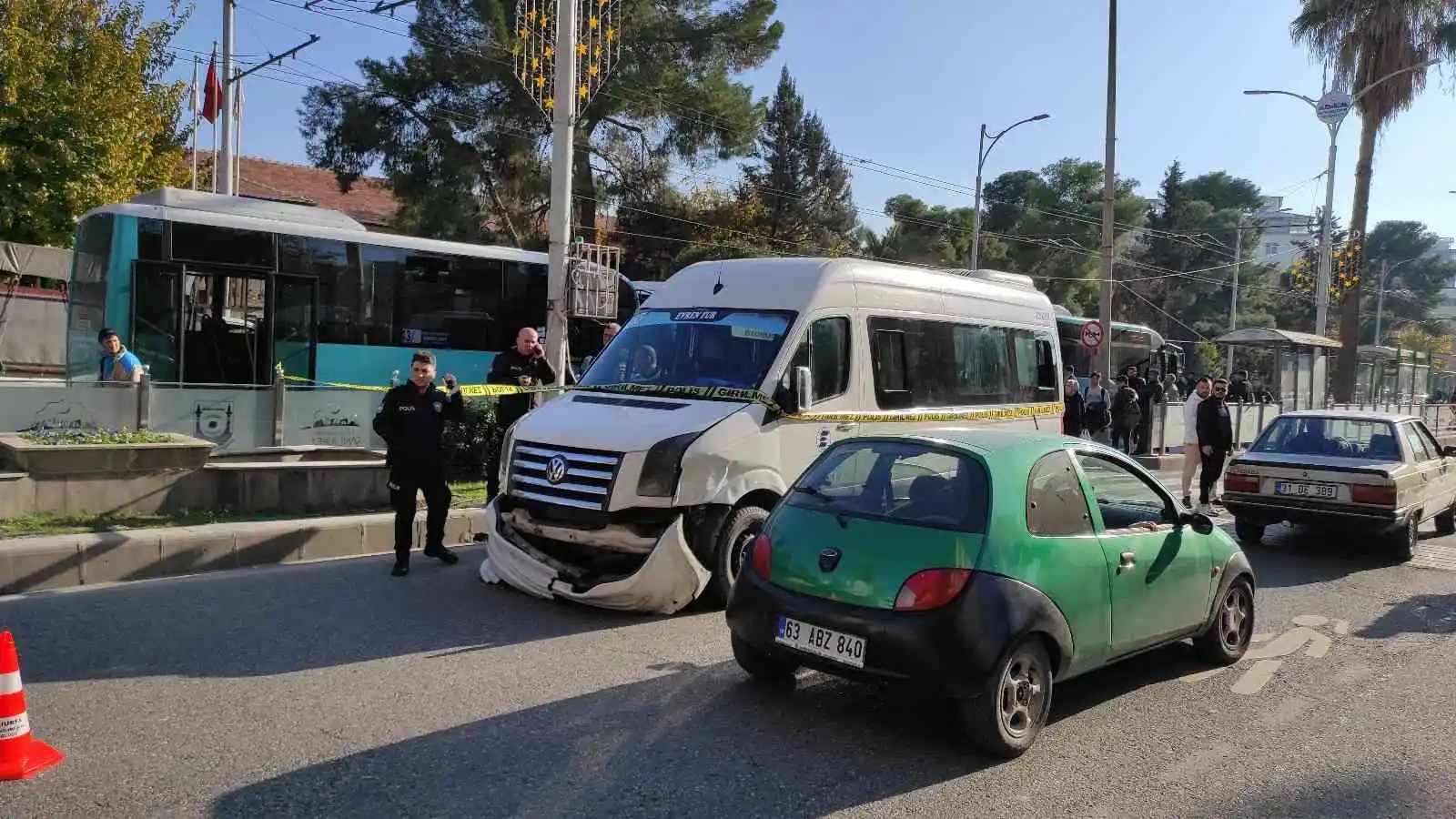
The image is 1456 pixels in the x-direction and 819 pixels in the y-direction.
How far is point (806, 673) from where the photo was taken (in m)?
5.89

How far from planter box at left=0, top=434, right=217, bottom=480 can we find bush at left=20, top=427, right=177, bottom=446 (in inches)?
4.2

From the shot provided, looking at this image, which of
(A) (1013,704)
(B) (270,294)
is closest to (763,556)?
(A) (1013,704)

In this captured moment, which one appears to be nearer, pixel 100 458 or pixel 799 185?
pixel 100 458

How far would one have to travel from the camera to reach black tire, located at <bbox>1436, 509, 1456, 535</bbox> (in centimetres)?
1264

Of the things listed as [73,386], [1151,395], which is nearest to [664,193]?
[1151,395]

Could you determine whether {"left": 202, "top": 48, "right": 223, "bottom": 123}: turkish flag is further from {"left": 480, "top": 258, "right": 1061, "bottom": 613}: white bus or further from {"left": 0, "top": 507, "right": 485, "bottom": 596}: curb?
{"left": 480, "top": 258, "right": 1061, "bottom": 613}: white bus

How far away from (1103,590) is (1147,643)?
68cm

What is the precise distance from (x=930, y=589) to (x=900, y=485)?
692 mm

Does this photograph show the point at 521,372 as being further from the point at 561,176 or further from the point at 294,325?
the point at 294,325

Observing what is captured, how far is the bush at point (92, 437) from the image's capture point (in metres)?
9.57

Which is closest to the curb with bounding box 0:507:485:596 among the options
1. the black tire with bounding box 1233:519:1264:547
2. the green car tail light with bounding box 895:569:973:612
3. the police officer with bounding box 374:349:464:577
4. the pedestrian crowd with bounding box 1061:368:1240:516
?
the police officer with bounding box 374:349:464:577

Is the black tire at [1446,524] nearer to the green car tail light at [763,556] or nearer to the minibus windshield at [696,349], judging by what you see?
the minibus windshield at [696,349]

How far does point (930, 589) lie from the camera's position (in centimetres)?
466

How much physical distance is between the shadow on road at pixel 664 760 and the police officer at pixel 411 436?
3.28 metres
